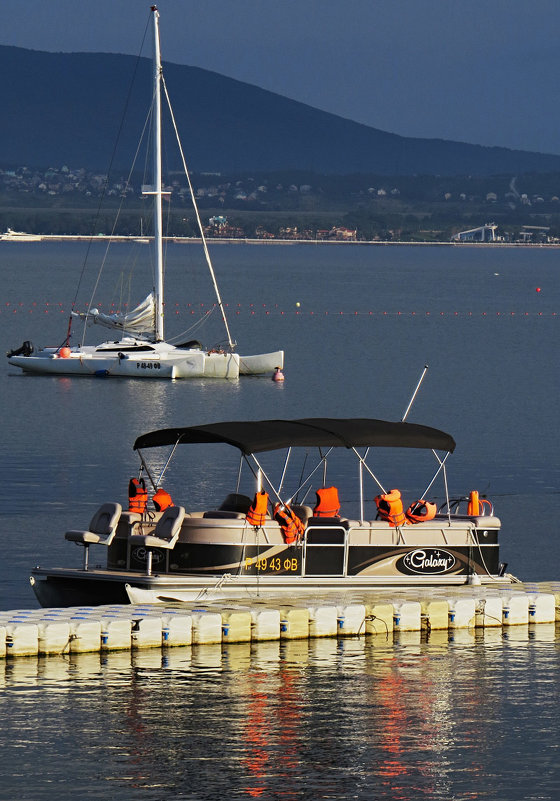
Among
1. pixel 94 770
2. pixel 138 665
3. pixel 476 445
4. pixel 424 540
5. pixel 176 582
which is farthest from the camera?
pixel 476 445

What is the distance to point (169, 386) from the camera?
278 feet

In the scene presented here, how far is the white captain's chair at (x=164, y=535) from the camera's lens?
2991 centimetres

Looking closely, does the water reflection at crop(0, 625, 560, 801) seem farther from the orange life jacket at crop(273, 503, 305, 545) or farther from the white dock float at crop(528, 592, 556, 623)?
the orange life jacket at crop(273, 503, 305, 545)

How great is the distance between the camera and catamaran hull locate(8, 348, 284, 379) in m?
86.8

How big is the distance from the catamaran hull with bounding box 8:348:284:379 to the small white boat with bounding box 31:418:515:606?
5382cm

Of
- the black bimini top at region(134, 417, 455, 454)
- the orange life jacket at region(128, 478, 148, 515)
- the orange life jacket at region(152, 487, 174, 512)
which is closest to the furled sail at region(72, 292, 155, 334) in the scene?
the black bimini top at region(134, 417, 455, 454)

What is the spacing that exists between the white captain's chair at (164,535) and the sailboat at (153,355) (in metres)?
54.5

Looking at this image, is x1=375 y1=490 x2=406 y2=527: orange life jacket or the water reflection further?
x1=375 y1=490 x2=406 y2=527: orange life jacket

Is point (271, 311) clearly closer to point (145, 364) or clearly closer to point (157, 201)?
point (145, 364)

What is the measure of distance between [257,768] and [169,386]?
6285cm

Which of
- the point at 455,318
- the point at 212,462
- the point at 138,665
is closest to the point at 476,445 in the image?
the point at 212,462

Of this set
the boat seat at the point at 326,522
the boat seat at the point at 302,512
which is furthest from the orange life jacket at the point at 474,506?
the boat seat at the point at 302,512

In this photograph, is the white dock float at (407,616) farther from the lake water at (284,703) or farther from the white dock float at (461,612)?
the white dock float at (461,612)

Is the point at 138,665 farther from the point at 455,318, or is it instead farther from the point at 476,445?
the point at 455,318
